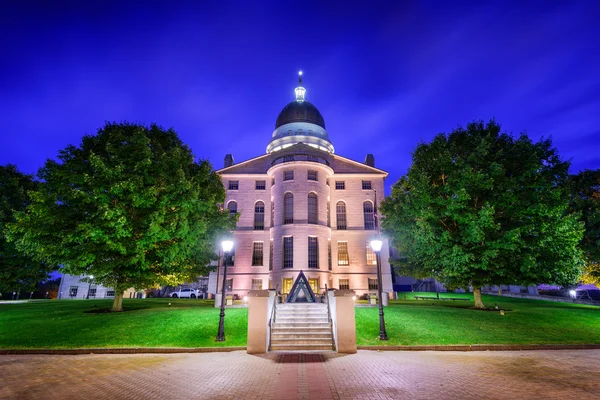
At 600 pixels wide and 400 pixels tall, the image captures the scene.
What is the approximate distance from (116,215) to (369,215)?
2973cm

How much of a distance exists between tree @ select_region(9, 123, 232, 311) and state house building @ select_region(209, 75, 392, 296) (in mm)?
15384

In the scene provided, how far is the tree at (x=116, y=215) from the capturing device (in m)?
16.0

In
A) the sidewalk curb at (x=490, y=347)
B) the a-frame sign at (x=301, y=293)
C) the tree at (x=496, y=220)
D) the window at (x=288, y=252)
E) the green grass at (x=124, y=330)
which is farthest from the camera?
the window at (x=288, y=252)

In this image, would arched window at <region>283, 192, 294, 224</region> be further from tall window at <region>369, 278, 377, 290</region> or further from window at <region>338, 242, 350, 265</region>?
tall window at <region>369, 278, 377, 290</region>

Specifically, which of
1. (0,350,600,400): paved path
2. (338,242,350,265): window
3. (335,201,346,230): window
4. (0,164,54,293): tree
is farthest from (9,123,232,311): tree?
(335,201,346,230): window

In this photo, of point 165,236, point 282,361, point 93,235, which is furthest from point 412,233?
point 93,235

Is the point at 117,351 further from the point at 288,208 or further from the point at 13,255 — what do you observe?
the point at 288,208

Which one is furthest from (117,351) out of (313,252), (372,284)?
(372,284)

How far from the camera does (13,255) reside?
77.1ft

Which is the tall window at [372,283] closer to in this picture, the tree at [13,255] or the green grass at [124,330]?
the green grass at [124,330]

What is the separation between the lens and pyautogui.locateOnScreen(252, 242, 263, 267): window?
121 feet

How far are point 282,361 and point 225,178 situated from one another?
107 ft

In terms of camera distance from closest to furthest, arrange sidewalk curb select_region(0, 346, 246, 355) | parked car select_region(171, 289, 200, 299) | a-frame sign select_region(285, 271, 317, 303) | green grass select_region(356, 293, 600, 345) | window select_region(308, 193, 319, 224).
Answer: sidewalk curb select_region(0, 346, 246, 355) → green grass select_region(356, 293, 600, 345) → a-frame sign select_region(285, 271, 317, 303) → window select_region(308, 193, 319, 224) → parked car select_region(171, 289, 200, 299)

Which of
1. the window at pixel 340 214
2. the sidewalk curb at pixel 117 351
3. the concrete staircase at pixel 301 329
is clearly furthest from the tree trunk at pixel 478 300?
the sidewalk curb at pixel 117 351
